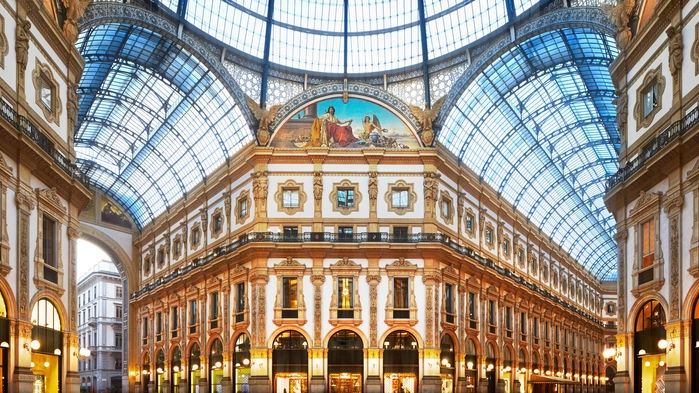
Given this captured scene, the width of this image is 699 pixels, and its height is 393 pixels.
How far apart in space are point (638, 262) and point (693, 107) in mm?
9701

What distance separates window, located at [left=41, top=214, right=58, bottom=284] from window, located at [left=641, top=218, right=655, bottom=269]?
1186 inches

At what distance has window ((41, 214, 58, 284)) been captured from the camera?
44.4 metres

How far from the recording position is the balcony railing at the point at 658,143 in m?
38.4

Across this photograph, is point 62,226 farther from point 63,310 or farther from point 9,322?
point 9,322

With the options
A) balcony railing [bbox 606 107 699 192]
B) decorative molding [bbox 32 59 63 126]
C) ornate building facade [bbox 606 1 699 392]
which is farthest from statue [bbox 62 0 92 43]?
balcony railing [bbox 606 107 699 192]

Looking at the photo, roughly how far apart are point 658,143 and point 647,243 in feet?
18.7

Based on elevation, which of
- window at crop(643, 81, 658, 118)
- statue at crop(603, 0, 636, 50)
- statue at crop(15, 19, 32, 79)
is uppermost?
statue at crop(603, 0, 636, 50)

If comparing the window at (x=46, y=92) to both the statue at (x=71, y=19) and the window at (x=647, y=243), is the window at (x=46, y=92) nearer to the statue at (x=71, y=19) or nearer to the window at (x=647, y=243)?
the statue at (x=71, y=19)

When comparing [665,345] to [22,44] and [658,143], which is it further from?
[22,44]

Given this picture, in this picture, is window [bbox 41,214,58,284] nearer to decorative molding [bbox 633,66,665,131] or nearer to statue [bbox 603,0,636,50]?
decorative molding [bbox 633,66,665,131]

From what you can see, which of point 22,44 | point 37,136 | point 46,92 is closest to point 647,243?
point 37,136

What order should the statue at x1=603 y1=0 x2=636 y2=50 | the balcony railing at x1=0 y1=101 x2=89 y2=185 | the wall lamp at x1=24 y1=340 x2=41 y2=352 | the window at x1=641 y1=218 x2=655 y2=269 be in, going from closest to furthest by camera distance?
1. the balcony railing at x1=0 y1=101 x2=89 y2=185
2. the wall lamp at x1=24 y1=340 x2=41 y2=352
3. the window at x1=641 y1=218 x2=655 y2=269
4. the statue at x1=603 y1=0 x2=636 y2=50

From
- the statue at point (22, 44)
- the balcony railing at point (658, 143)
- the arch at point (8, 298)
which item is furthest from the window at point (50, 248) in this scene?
the balcony railing at point (658, 143)

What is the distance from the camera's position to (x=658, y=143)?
42000 mm
